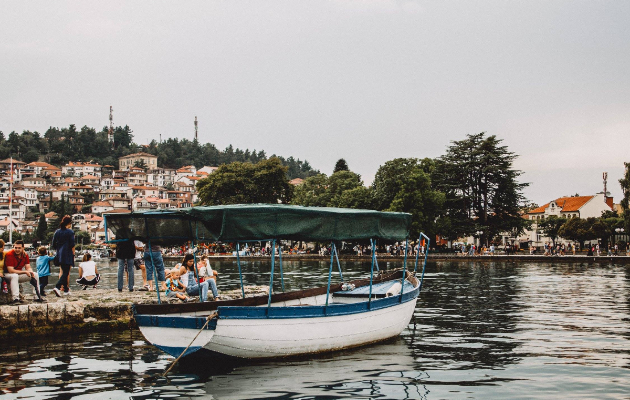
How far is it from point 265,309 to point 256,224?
1.71 metres

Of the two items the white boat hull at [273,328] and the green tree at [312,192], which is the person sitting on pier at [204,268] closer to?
the white boat hull at [273,328]

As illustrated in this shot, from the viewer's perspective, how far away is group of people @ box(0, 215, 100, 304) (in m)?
15.6

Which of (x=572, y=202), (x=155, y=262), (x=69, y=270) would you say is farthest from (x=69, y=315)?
(x=572, y=202)

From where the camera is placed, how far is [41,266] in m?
18.6

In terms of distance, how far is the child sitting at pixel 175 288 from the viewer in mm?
16406

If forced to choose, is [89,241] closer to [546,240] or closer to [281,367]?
[546,240]

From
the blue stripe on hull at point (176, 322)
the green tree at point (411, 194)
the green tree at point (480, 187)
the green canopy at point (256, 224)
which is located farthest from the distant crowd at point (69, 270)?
the green tree at point (480, 187)

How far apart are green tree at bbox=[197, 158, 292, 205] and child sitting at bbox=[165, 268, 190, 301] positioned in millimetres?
72999

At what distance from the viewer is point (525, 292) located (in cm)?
2880

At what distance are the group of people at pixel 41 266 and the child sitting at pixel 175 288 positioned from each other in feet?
9.33

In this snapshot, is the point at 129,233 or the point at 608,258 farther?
the point at 608,258

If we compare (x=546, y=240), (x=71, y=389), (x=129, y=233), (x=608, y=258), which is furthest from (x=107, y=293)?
(x=546, y=240)

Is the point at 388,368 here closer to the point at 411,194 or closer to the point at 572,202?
the point at 411,194

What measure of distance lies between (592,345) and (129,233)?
37.1 ft
